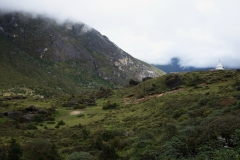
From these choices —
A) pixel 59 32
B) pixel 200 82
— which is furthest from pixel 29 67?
pixel 200 82

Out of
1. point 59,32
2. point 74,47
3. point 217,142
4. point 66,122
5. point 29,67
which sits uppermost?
point 59,32

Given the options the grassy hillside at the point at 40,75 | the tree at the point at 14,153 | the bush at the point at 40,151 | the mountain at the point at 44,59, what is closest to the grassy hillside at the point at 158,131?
the bush at the point at 40,151

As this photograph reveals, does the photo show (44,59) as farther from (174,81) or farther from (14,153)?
(14,153)

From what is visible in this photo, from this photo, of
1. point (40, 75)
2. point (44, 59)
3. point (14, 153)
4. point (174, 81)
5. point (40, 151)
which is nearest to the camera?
point (14, 153)

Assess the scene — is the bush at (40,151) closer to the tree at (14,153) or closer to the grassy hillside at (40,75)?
the tree at (14,153)

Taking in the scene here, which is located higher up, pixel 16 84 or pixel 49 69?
pixel 49 69

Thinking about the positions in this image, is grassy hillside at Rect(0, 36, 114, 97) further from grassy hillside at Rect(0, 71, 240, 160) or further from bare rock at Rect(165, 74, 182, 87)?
bare rock at Rect(165, 74, 182, 87)

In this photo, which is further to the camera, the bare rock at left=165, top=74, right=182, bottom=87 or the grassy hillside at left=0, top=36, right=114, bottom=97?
the grassy hillside at left=0, top=36, right=114, bottom=97

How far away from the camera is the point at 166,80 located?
61531mm

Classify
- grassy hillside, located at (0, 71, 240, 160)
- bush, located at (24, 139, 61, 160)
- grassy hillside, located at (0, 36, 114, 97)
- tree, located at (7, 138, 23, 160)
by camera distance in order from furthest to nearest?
grassy hillside, located at (0, 36, 114, 97), bush, located at (24, 139, 61, 160), tree, located at (7, 138, 23, 160), grassy hillside, located at (0, 71, 240, 160)

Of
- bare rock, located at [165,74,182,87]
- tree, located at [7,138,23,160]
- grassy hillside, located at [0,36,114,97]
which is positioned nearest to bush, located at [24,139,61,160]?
tree, located at [7,138,23,160]

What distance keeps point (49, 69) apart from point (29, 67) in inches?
756

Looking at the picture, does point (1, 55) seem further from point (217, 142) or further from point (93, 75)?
point (217, 142)

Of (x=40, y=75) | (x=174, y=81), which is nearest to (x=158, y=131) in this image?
(x=174, y=81)
